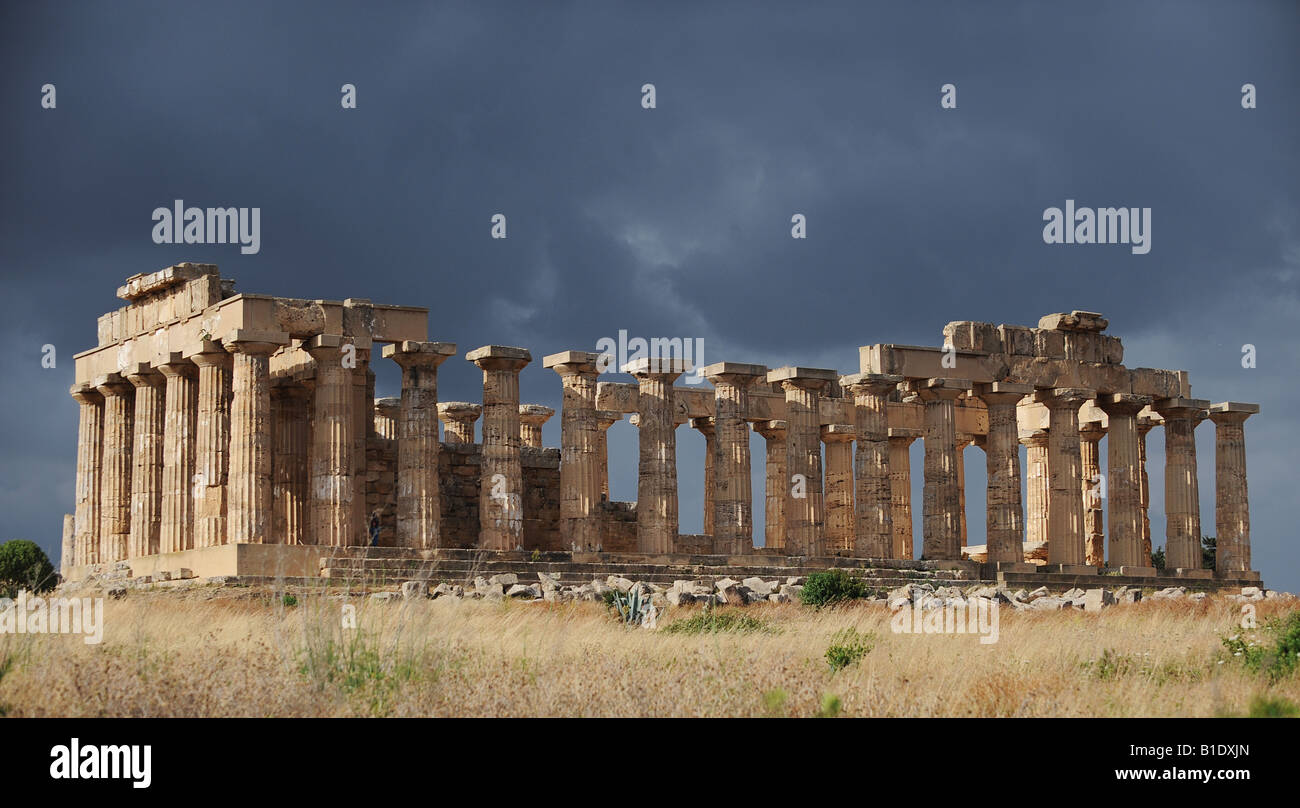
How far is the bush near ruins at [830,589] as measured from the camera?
35594 millimetres

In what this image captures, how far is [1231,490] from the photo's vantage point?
5325cm

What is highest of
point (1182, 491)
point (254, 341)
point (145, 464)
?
point (254, 341)

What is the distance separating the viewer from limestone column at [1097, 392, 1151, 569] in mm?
50719

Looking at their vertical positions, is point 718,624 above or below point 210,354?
below

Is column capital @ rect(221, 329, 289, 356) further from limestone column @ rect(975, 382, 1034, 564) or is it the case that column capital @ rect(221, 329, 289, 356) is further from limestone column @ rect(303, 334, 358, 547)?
limestone column @ rect(975, 382, 1034, 564)

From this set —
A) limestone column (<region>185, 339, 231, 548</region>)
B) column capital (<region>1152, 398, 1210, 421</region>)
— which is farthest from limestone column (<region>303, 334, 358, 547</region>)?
column capital (<region>1152, 398, 1210, 421</region>)

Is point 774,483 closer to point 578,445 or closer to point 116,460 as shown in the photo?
point 578,445

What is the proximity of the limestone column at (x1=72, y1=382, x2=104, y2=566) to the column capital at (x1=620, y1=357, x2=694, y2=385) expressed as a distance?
14230mm

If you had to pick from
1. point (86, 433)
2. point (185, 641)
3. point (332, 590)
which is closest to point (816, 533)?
point (332, 590)

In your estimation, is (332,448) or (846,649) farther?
(332,448)

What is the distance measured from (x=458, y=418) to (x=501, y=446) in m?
9.30

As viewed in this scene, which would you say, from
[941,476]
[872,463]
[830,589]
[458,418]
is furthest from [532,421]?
[830,589]
